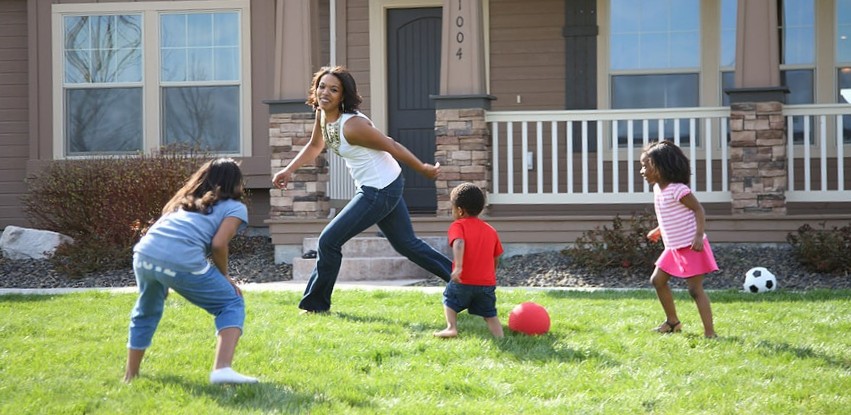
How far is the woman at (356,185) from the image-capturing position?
6.68m

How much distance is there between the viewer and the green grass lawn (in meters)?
4.38

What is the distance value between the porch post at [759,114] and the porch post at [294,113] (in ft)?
13.7

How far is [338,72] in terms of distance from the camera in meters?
6.75

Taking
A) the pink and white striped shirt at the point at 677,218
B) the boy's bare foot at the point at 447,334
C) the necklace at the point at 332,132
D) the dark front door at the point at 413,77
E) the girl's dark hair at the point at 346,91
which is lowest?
the boy's bare foot at the point at 447,334

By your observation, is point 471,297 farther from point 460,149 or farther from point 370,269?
point 460,149

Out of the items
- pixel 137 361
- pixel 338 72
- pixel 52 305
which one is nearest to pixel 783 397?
pixel 137 361

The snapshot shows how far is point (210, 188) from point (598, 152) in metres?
6.48

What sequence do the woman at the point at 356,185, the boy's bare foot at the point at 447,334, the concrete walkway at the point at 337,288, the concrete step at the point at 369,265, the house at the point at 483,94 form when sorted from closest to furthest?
the boy's bare foot at the point at 447,334 < the woman at the point at 356,185 < the concrete walkway at the point at 337,288 < the concrete step at the point at 369,265 < the house at the point at 483,94

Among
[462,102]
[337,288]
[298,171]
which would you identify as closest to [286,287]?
[337,288]

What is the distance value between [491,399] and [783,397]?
A: 1198mm

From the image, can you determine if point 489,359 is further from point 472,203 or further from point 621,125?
point 621,125

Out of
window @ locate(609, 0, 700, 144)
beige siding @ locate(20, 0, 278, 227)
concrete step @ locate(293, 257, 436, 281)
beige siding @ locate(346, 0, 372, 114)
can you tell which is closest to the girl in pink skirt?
concrete step @ locate(293, 257, 436, 281)

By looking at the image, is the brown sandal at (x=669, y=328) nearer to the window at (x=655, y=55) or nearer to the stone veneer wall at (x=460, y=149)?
the stone veneer wall at (x=460, y=149)

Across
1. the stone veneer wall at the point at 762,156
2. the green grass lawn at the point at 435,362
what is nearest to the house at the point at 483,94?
the stone veneer wall at the point at 762,156
